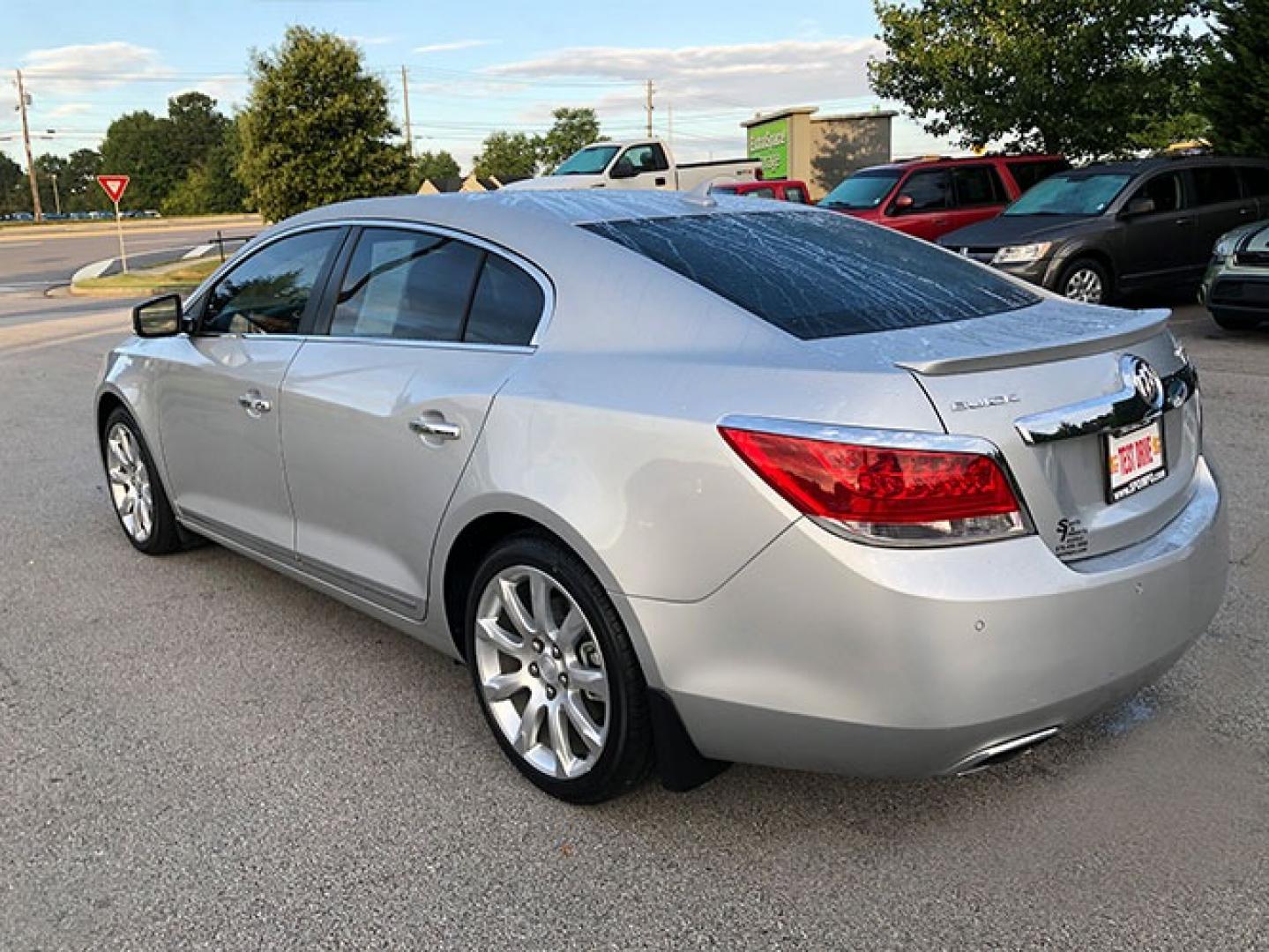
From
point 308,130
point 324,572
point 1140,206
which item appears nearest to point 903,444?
point 324,572

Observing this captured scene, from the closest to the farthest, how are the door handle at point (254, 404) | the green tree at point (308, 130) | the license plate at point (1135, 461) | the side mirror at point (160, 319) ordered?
the license plate at point (1135, 461), the door handle at point (254, 404), the side mirror at point (160, 319), the green tree at point (308, 130)

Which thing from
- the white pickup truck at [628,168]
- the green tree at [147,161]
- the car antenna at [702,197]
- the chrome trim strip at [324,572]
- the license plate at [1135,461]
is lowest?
the chrome trim strip at [324,572]

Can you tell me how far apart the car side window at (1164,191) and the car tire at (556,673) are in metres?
10.6

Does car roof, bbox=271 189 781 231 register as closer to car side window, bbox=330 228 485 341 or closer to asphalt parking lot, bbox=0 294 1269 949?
car side window, bbox=330 228 485 341

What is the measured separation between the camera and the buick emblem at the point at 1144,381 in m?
2.58

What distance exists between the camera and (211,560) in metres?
4.96

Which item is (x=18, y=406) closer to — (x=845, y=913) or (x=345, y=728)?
(x=345, y=728)

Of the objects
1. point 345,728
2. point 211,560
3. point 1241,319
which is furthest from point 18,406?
point 1241,319

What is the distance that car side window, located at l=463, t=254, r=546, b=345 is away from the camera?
2.99 meters

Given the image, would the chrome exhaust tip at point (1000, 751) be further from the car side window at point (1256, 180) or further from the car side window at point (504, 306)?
the car side window at point (1256, 180)

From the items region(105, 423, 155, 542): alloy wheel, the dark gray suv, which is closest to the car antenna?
region(105, 423, 155, 542): alloy wheel

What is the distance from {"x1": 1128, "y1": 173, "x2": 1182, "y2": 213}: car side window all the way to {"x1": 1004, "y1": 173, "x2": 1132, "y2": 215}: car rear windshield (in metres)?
0.20

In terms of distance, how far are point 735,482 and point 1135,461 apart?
3.24ft

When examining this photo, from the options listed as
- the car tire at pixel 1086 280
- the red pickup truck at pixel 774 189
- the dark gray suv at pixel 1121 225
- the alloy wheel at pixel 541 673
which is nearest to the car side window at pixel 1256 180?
the dark gray suv at pixel 1121 225
